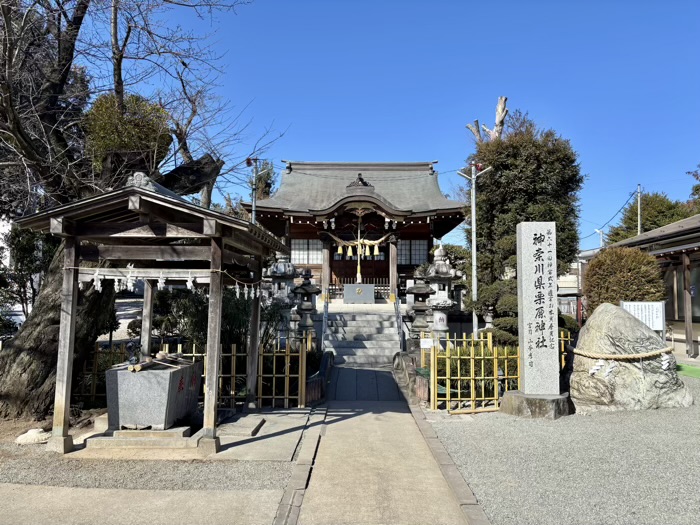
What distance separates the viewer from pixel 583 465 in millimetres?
4738

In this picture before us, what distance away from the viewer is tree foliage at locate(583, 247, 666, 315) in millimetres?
10555

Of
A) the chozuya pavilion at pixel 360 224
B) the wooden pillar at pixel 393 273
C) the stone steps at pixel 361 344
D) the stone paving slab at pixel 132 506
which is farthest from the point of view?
the chozuya pavilion at pixel 360 224

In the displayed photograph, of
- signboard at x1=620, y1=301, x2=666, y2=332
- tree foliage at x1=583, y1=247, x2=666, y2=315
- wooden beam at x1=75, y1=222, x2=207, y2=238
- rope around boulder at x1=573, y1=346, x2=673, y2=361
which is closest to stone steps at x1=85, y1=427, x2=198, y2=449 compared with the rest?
wooden beam at x1=75, y1=222, x2=207, y2=238

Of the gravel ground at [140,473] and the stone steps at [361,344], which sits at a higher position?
the stone steps at [361,344]

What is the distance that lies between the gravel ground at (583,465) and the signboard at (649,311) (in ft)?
11.2

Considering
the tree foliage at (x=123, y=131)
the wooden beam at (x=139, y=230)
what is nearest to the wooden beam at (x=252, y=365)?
the wooden beam at (x=139, y=230)

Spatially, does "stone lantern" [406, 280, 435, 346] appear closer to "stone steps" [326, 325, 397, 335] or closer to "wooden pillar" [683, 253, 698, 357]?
"stone steps" [326, 325, 397, 335]

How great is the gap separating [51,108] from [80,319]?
3607mm

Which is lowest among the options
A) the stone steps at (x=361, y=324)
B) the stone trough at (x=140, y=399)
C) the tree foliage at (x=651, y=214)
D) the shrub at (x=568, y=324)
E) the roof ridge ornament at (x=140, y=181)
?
the stone trough at (x=140, y=399)

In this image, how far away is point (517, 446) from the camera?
538cm

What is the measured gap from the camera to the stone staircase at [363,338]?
11469mm

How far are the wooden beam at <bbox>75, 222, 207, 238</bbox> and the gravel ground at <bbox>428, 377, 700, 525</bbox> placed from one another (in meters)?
4.05

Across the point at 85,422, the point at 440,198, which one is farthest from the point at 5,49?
the point at 440,198

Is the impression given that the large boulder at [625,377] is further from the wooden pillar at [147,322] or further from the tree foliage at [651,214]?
the tree foliage at [651,214]
